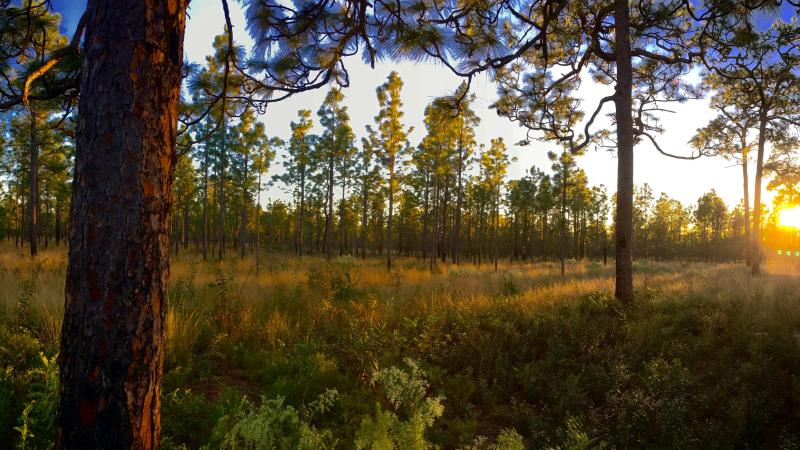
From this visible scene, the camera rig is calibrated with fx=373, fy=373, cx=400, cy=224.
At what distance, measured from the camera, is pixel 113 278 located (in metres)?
1.46

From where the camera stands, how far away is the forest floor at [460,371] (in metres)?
3.05

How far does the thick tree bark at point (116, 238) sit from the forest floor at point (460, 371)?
33.8 inches

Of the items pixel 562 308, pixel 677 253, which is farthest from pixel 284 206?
pixel 677 253

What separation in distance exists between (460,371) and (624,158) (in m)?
5.09

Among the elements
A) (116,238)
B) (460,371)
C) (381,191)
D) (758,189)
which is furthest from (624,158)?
(381,191)

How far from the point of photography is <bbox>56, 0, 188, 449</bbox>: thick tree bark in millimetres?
1462

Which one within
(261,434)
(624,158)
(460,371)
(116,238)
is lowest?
(460,371)

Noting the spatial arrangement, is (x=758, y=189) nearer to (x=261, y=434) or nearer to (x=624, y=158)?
(x=624, y=158)

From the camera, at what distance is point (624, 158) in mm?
7074

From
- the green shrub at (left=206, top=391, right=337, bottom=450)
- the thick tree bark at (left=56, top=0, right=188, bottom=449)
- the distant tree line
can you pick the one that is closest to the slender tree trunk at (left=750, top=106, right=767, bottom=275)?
the distant tree line

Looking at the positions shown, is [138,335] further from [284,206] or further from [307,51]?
[284,206]

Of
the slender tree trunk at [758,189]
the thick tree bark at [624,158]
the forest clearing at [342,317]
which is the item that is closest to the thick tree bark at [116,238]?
the forest clearing at [342,317]

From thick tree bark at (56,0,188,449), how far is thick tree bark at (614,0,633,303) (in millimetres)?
7470

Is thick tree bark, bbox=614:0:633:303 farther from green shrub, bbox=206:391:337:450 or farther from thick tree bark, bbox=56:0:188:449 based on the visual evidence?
thick tree bark, bbox=56:0:188:449
